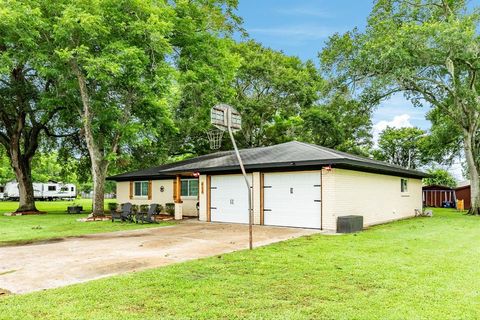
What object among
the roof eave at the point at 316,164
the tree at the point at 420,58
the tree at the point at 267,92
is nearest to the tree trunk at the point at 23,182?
the roof eave at the point at 316,164

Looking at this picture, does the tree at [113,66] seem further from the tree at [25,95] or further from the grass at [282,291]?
the grass at [282,291]

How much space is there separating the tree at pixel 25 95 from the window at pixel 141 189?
6.39 m

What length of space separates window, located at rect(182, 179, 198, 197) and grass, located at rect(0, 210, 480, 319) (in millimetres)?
11833

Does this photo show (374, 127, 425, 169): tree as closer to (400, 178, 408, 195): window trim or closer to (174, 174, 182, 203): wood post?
(400, 178, 408, 195): window trim

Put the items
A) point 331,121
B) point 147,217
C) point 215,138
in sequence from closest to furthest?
point 147,217 < point 215,138 < point 331,121

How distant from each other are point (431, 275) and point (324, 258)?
2.03 meters

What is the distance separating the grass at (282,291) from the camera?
4410mm

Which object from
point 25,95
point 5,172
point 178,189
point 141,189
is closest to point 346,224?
point 178,189

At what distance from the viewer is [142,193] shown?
2258cm

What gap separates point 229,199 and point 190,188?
4668mm

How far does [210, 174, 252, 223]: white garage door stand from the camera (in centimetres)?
1543

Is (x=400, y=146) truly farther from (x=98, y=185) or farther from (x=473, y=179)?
(x=98, y=185)

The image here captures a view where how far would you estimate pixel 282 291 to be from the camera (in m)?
5.28

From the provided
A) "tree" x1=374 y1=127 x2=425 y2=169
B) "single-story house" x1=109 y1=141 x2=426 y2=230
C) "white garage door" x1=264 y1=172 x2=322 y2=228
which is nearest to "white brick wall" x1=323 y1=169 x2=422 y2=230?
"single-story house" x1=109 y1=141 x2=426 y2=230
